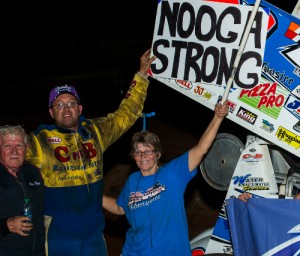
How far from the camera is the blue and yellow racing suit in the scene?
5488 millimetres

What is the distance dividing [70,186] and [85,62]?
28518 millimetres

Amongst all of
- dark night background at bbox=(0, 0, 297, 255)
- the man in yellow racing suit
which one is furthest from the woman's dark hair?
dark night background at bbox=(0, 0, 297, 255)

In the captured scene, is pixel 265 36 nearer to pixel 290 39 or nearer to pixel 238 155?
pixel 290 39

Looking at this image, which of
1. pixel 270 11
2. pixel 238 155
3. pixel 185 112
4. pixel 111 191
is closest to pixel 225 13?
pixel 270 11

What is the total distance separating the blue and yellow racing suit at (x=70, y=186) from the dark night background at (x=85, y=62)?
100 inches

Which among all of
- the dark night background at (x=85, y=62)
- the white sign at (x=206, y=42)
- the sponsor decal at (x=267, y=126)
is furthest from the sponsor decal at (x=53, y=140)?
the dark night background at (x=85, y=62)

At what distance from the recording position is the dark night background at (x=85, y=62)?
20758 millimetres

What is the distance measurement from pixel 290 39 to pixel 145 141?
1372 millimetres

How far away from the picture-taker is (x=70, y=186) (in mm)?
5500

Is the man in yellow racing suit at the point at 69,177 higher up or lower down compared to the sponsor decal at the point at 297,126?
lower down

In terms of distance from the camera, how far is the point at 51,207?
550 cm

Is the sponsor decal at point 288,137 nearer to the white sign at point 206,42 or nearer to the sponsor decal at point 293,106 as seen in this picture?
the sponsor decal at point 293,106

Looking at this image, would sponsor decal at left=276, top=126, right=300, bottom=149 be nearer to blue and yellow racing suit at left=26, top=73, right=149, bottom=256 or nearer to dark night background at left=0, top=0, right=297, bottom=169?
blue and yellow racing suit at left=26, top=73, right=149, bottom=256

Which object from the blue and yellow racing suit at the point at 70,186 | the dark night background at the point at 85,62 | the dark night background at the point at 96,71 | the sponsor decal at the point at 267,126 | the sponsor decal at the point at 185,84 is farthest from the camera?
the dark night background at the point at 85,62
